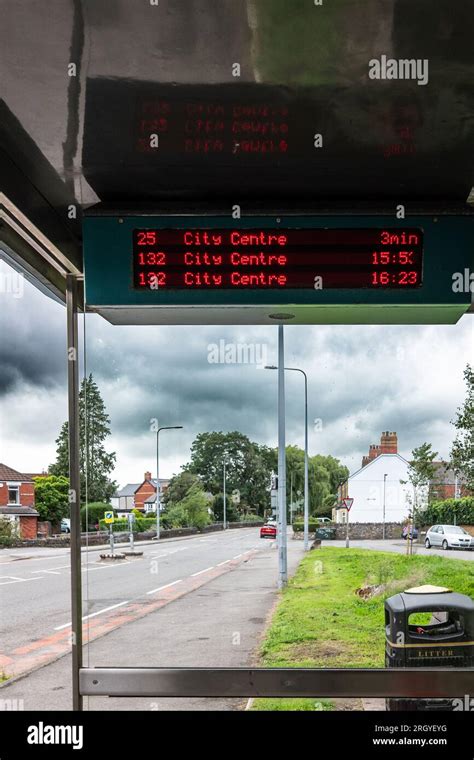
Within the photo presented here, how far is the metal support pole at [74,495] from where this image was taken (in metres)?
3.10

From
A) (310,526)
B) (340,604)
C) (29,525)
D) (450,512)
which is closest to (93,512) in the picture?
(29,525)

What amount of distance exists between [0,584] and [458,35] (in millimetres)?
11857

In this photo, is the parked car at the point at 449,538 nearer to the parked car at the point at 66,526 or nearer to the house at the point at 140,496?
the house at the point at 140,496

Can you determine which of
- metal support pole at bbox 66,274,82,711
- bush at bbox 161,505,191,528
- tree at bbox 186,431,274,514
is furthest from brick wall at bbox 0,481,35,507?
metal support pole at bbox 66,274,82,711

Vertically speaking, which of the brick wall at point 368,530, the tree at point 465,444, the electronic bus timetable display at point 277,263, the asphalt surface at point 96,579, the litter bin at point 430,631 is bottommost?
the asphalt surface at point 96,579

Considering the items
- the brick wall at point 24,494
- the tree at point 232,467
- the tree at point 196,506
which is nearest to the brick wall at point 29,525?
the brick wall at point 24,494

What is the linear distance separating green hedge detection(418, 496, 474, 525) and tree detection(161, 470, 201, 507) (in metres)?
1.51

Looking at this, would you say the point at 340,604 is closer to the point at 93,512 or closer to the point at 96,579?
the point at 96,579

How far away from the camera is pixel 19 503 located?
5402 millimetres

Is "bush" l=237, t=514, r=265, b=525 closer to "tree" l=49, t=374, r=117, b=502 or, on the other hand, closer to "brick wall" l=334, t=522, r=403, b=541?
"brick wall" l=334, t=522, r=403, b=541

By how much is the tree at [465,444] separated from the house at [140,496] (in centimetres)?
181

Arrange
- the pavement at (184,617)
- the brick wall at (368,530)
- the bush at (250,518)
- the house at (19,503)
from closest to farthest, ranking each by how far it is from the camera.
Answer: the bush at (250,518) < the brick wall at (368,530) < the house at (19,503) < the pavement at (184,617)

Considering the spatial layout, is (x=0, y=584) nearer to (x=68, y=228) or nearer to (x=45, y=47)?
(x=68, y=228)

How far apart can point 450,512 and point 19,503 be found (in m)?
3.05
